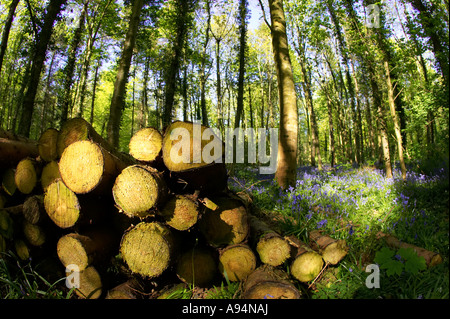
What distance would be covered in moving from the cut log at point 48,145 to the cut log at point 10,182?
1.51 ft

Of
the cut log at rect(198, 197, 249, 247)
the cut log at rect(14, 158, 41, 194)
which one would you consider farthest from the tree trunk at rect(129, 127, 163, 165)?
the cut log at rect(14, 158, 41, 194)

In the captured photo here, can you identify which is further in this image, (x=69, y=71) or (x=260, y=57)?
(x=260, y=57)

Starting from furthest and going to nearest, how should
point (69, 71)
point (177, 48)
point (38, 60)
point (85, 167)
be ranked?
point (69, 71) → point (177, 48) → point (38, 60) → point (85, 167)

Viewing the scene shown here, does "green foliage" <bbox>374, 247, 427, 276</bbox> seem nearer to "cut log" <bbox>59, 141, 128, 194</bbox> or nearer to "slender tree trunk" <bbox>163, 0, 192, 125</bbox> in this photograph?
"cut log" <bbox>59, 141, 128, 194</bbox>

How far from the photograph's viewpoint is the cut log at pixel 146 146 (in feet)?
8.50

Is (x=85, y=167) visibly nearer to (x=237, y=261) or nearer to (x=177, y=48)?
(x=237, y=261)

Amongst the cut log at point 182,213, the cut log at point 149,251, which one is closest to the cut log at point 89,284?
the cut log at point 149,251

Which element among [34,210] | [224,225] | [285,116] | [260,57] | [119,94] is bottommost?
[224,225]

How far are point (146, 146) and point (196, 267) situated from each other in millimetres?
1427

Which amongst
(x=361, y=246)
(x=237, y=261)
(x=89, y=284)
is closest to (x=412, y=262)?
(x=361, y=246)

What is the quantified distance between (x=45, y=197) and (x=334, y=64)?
74.8ft

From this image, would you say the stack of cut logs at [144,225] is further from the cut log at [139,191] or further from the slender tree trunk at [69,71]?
the slender tree trunk at [69,71]

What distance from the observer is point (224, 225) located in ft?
8.58

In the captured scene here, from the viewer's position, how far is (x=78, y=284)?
243cm
